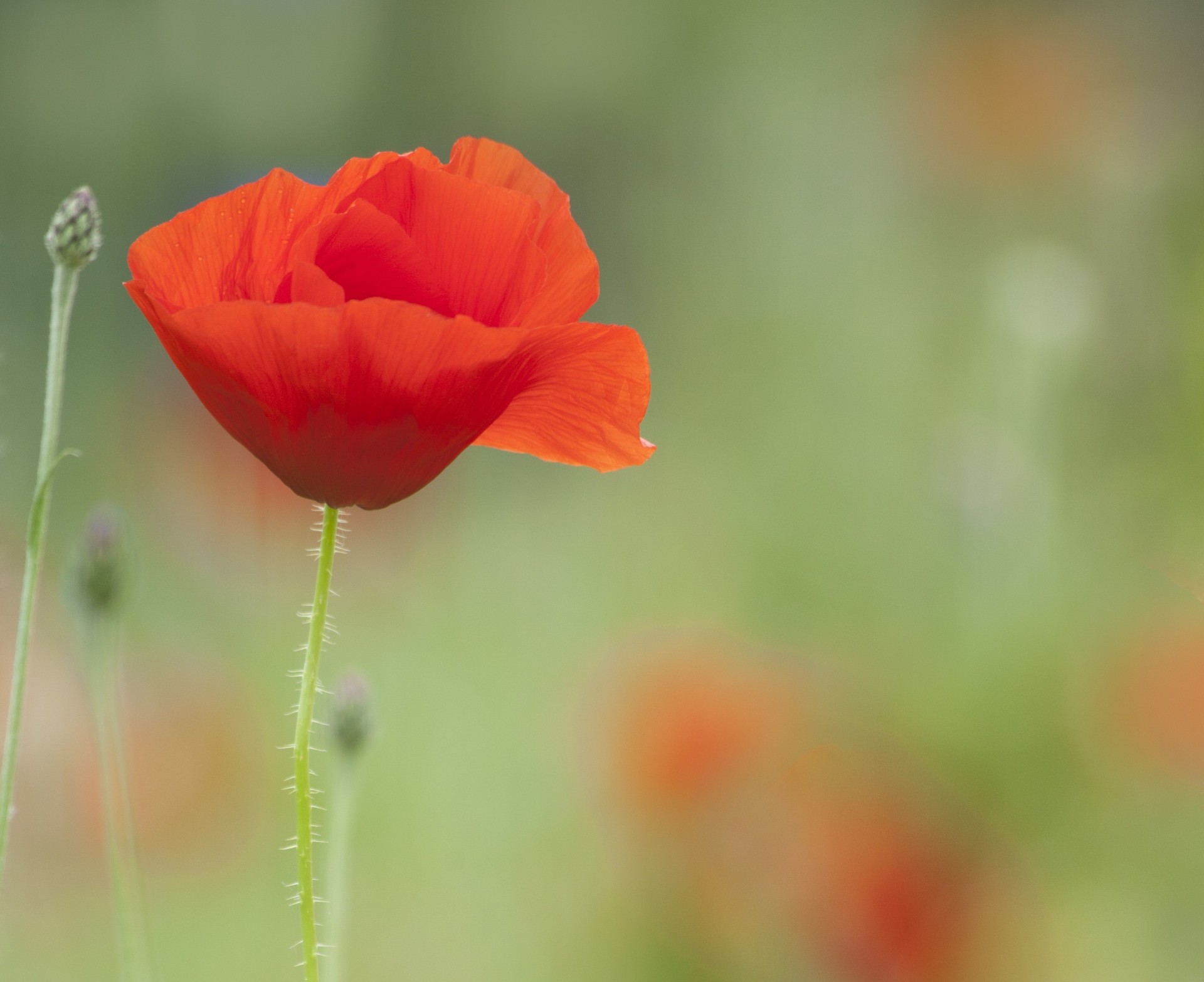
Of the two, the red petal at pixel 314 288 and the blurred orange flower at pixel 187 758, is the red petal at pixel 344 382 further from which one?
the blurred orange flower at pixel 187 758

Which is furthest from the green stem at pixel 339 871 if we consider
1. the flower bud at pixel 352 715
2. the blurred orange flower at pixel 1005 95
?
the blurred orange flower at pixel 1005 95

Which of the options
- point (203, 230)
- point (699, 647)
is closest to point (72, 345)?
point (699, 647)

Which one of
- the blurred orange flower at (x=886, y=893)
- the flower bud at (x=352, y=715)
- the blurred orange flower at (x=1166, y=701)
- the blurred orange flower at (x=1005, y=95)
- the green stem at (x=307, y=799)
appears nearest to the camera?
the green stem at (x=307, y=799)

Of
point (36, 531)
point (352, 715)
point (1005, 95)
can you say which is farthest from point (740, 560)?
point (36, 531)

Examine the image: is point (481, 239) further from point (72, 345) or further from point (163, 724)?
point (72, 345)

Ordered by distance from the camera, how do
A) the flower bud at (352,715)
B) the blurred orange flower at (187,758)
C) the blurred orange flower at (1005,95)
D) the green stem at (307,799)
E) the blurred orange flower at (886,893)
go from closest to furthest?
1. the green stem at (307,799)
2. the flower bud at (352,715)
3. the blurred orange flower at (886,893)
4. the blurred orange flower at (187,758)
5. the blurred orange flower at (1005,95)

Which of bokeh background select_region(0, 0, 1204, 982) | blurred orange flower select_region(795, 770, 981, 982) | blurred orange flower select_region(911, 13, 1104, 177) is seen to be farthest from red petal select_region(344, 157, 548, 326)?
blurred orange flower select_region(911, 13, 1104, 177)
